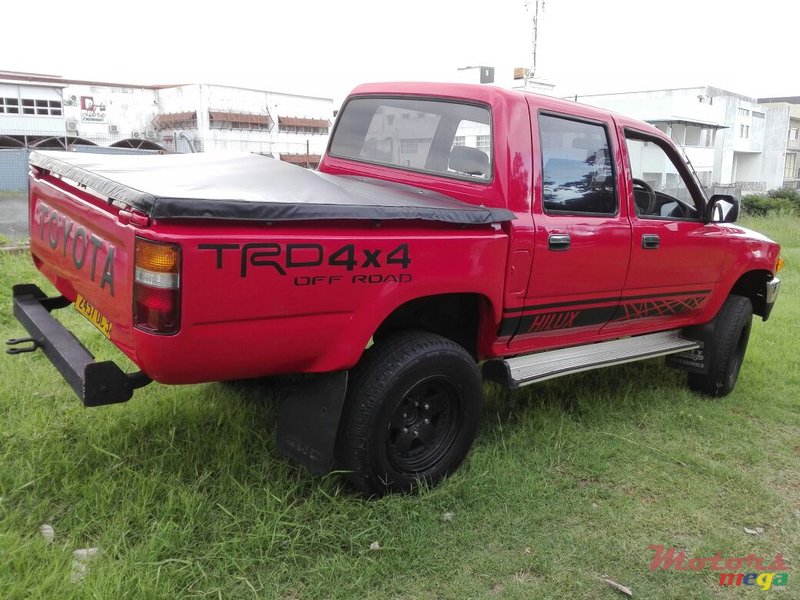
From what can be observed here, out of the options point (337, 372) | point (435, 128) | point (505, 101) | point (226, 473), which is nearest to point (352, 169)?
point (435, 128)

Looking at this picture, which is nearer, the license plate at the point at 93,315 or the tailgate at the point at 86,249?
the tailgate at the point at 86,249

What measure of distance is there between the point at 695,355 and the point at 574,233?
6.37ft

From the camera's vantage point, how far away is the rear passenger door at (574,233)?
3.57m

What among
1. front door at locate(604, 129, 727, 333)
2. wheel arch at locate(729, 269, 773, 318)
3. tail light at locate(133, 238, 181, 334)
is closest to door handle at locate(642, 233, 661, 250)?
front door at locate(604, 129, 727, 333)

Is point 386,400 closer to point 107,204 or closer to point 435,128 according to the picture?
point 107,204

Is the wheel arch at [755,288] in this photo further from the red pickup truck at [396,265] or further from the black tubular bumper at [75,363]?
the black tubular bumper at [75,363]

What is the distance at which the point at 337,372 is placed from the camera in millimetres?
2908

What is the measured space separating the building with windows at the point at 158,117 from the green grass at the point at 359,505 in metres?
33.3

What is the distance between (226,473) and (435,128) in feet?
7.28

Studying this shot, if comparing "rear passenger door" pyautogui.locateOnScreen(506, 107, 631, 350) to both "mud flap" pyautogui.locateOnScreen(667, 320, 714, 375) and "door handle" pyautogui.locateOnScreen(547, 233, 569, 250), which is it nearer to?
"door handle" pyautogui.locateOnScreen(547, 233, 569, 250)

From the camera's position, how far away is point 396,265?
287 cm

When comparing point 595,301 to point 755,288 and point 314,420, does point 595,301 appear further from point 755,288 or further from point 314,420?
point 755,288

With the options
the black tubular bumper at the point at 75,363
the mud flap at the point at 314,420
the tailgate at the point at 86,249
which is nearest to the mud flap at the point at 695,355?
the mud flap at the point at 314,420

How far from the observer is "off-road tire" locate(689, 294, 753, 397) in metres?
4.88
